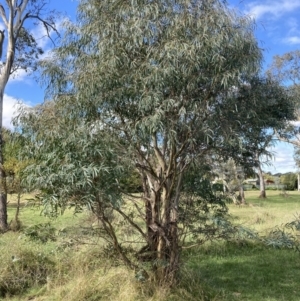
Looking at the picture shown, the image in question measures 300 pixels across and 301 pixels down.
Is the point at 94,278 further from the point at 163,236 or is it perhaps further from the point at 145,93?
the point at 145,93

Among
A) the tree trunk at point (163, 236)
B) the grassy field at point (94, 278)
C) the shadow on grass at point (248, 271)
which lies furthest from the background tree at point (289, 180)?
the tree trunk at point (163, 236)

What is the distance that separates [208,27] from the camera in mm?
4223

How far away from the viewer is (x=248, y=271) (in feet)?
24.2

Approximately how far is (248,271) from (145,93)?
4802 mm

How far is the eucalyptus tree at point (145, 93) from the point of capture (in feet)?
13.2

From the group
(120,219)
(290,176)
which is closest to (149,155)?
(120,219)

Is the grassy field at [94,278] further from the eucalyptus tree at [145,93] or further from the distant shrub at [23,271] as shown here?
the eucalyptus tree at [145,93]

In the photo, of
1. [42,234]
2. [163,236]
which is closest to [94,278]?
[163,236]

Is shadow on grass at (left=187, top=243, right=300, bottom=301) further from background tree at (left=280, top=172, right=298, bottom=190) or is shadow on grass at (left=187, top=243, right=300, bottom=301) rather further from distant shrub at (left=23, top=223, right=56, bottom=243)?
background tree at (left=280, top=172, right=298, bottom=190)

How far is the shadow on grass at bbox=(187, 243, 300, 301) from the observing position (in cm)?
596

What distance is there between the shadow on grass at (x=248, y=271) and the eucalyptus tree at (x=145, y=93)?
5.59 ft

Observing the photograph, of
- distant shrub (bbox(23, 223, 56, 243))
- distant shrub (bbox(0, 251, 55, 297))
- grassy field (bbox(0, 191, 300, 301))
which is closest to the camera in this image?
grassy field (bbox(0, 191, 300, 301))

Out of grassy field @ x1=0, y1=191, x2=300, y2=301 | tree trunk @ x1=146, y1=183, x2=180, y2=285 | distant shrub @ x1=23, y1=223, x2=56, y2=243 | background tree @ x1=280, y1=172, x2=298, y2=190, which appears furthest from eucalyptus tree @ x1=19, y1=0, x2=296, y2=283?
background tree @ x1=280, y1=172, x2=298, y2=190

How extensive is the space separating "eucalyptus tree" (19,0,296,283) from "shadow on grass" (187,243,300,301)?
67.1 inches
